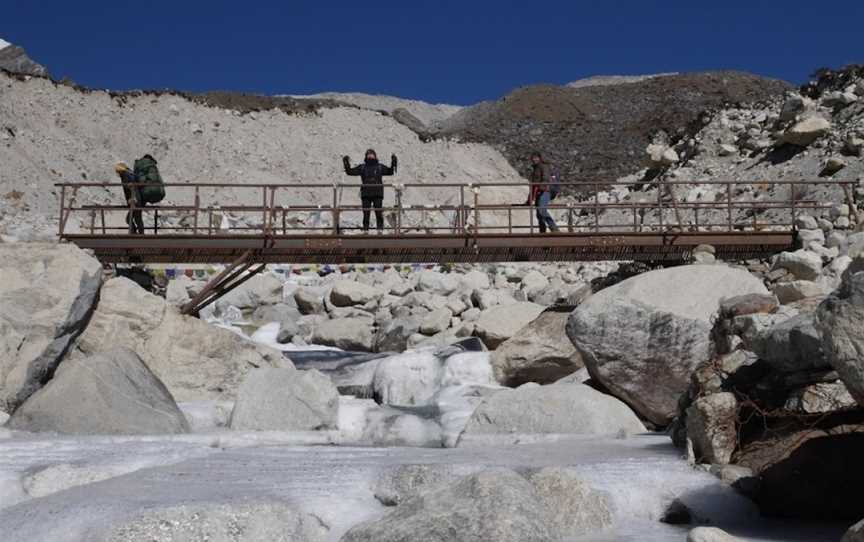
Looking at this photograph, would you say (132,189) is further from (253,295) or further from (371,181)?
(253,295)

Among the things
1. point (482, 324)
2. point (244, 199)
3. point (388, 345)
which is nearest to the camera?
point (482, 324)

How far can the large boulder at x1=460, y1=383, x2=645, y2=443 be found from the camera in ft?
35.3

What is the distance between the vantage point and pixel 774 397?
8438 millimetres

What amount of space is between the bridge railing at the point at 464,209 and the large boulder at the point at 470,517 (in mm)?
11929

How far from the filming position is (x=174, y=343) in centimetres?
1368

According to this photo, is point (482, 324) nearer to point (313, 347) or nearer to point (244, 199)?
point (313, 347)

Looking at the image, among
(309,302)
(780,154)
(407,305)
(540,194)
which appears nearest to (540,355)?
(540,194)

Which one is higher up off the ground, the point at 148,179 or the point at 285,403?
the point at 148,179

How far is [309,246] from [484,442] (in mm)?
7779

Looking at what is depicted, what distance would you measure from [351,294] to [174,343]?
28.7 ft

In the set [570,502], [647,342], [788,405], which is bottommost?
[570,502]

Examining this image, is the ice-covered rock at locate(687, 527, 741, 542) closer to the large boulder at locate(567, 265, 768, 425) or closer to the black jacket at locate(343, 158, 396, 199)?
the large boulder at locate(567, 265, 768, 425)

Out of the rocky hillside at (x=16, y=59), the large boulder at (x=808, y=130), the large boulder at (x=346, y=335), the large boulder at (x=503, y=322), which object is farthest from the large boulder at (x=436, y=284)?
the rocky hillside at (x=16, y=59)

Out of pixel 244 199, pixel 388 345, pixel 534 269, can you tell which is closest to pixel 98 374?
pixel 388 345
